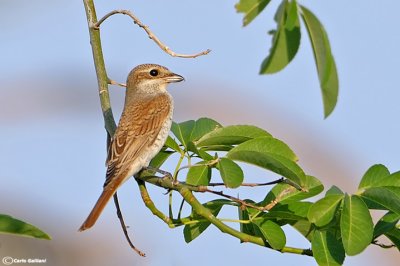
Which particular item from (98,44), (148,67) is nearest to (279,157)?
(98,44)

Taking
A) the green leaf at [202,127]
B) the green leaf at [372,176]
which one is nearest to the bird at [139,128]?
the green leaf at [202,127]

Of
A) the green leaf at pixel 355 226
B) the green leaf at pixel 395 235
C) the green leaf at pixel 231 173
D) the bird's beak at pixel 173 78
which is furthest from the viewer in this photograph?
the bird's beak at pixel 173 78

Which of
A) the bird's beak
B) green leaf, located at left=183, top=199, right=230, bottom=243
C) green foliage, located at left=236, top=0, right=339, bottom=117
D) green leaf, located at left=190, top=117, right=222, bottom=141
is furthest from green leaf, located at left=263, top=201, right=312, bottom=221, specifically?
the bird's beak

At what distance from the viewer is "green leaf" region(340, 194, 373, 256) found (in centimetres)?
221

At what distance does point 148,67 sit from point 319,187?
2.86 meters

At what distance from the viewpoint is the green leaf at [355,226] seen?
86.8 inches

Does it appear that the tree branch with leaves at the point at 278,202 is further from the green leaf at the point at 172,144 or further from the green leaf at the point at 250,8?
the green leaf at the point at 250,8

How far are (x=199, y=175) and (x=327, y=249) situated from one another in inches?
20.2

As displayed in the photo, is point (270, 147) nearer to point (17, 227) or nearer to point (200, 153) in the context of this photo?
point (200, 153)

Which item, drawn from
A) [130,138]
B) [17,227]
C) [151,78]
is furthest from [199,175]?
[151,78]

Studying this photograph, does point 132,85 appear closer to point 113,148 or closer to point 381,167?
point 113,148

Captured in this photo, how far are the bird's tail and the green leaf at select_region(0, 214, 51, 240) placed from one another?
0.93m

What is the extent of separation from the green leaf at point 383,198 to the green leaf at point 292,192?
0.16 m

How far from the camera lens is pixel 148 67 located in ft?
16.8
